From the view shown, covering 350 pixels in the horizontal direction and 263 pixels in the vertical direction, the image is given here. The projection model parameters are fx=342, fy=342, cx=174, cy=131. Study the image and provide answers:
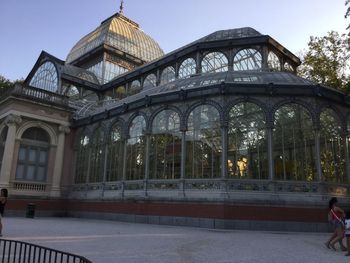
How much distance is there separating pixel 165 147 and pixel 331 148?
9586 millimetres

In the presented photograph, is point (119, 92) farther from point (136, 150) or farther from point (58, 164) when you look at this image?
point (136, 150)

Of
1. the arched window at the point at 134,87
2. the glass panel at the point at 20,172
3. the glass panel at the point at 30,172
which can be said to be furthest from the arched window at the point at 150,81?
the glass panel at the point at 20,172

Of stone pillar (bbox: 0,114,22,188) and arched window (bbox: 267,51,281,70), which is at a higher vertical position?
arched window (bbox: 267,51,281,70)

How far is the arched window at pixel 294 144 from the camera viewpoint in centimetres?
1839

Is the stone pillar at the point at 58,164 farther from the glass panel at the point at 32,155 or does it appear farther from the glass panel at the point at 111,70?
the glass panel at the point at 111,70

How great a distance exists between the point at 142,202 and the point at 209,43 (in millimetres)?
13825

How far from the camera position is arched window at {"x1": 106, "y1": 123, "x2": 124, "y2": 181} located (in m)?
23.6

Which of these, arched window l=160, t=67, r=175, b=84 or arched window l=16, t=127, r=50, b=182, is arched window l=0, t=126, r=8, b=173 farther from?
arched window l=160, t=67, r=175, b=84

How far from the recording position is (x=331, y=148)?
19422 millimetres

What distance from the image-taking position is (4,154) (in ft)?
85.2

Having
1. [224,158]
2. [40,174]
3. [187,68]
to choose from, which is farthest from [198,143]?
[40,174]

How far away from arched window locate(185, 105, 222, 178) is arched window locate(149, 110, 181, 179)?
2.55 ft

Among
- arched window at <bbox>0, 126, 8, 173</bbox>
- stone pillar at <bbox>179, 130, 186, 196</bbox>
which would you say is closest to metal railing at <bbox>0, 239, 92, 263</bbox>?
stone pillar at <bbox>179, 130, 186, 196</bbox>

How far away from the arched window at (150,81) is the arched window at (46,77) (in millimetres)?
9412
